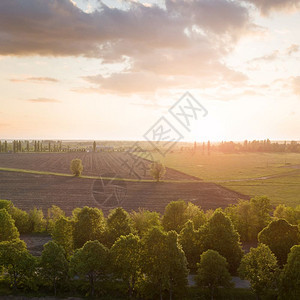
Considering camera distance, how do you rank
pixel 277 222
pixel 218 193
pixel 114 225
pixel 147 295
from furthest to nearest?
pixel 218 193, pixel 114 225, pixel 277 222, pixel 147 295

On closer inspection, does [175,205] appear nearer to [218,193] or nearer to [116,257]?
[116,257]

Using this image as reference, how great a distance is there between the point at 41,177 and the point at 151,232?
9332cm

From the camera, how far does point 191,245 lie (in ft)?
121

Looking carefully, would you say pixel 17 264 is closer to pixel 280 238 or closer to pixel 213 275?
pixel 213 275

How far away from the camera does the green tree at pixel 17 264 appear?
3134 cm

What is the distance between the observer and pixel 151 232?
32.0 m

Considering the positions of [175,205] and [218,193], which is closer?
[175,205]

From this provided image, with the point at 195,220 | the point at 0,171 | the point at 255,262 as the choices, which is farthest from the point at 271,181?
the point at 0,171

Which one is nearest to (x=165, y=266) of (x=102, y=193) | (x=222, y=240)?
(x=222, y=240)

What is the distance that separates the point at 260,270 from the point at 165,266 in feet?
31.6

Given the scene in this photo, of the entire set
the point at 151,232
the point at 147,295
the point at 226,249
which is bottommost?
the point at 147,295

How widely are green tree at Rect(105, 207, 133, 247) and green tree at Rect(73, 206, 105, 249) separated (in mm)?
1282

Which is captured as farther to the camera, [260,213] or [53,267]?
[260,213]

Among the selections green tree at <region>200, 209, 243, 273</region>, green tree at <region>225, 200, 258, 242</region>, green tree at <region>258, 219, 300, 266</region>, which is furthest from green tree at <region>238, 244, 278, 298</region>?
green tree at <region>225, 200, 258, 242</region>
